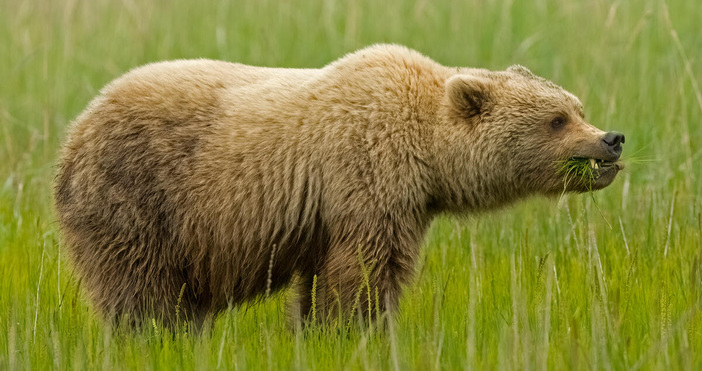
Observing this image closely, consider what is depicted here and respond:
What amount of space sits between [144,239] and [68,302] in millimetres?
709

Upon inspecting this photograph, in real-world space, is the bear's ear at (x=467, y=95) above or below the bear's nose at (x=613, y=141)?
above

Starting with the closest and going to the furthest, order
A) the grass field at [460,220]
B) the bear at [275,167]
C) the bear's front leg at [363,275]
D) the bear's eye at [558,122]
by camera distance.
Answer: the grass field at [460,220] → the bear's front leg at [363,275] → the bear at [275,167] → the bear's eye at [558,122]

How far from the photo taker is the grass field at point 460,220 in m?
4.04

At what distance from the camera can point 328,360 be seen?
411 centimetres

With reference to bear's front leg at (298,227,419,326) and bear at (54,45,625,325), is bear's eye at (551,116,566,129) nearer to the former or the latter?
bear at (54,45,625,325)

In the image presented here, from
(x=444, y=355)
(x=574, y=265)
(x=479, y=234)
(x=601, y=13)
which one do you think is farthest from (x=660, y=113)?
(x=444, y=355)

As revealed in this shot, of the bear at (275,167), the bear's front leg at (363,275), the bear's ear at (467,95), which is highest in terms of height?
the bear's ear at (467,95)

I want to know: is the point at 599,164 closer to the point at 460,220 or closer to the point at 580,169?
the point at 580,169

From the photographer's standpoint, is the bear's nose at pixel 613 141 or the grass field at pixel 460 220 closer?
the grass field at pixel 460 220

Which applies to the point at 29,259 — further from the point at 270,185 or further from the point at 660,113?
the point at 660,113

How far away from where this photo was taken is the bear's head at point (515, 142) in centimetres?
496

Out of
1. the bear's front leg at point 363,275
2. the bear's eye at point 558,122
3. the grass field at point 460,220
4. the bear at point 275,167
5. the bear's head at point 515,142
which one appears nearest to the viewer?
the grass field at point 460,220

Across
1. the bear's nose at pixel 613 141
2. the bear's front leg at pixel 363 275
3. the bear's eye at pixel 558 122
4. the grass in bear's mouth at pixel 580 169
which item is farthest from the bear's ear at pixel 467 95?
the bear's front leg at pixel 363 275

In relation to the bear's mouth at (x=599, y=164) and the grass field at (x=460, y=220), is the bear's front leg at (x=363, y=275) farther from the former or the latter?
the bear's mouth at (x=599, y=164)
